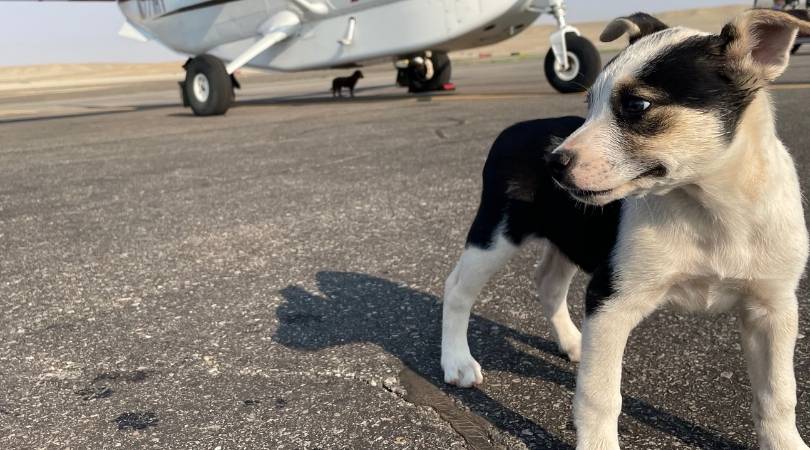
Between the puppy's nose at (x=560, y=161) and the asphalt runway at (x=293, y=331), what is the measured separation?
87 cm

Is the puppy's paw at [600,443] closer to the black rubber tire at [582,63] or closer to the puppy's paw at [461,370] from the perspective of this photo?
the puppy's paw at [461,370]

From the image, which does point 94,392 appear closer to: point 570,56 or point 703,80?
point 703,80

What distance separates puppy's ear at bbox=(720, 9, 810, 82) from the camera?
5.95 feet

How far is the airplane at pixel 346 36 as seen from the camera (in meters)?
11.0

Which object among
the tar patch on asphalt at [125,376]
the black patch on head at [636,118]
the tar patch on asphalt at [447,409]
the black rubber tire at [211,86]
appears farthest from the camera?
the black rubber tire at [211,86]

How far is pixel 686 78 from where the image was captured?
5.90 feet

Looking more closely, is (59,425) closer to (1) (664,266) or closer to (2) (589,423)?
(2) (589,423)

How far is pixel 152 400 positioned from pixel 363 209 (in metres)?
2.70

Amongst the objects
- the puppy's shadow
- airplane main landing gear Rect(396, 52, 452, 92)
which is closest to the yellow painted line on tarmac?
airplane main landing gear Rect(396, 52, 452, 92)

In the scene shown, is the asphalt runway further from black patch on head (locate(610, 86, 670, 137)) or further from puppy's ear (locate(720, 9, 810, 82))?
puppy's ear (locate(720, 9, 810, 82))

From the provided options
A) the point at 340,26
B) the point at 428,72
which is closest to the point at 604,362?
the point at 340,26

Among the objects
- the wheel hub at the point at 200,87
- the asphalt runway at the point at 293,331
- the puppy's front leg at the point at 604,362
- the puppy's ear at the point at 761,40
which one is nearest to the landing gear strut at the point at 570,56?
the asphalt runway at the point at 293,331

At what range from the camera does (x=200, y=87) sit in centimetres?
1222

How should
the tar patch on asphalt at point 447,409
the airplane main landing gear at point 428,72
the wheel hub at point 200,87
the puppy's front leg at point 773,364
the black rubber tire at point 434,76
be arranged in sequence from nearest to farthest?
the puppy's front leg at point 773,364 → the tar patch on asphalt at point 447,409 → the wheel hub at point 200,87 → the airplane main landing gear at point 428,72 → the black rubber tire at point 434,76
